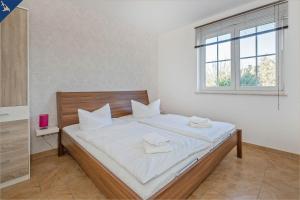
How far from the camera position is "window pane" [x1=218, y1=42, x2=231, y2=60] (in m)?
3.01

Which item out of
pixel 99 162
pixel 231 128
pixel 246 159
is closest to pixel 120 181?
pixel 99 162

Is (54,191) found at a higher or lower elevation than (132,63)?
lower

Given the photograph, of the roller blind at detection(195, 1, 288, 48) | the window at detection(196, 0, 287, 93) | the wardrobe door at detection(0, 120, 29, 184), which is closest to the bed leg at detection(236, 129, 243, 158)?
the window at detection(196, 0, 287, 93)

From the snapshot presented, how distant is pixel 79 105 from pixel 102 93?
1.59 ft

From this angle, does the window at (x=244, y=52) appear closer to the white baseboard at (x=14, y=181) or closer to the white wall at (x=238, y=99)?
the white wall at (x=238, y=99)

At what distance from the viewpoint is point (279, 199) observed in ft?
4.98

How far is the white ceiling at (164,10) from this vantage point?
264 cm

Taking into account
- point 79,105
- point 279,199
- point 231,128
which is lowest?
point 279,199

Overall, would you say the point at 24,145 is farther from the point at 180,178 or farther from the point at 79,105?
the point at 180,178

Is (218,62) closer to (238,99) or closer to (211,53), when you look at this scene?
(211,53)

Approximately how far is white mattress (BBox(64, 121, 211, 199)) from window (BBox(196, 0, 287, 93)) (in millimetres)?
1783

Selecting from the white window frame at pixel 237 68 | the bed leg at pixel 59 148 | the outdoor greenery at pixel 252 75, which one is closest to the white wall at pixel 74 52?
the bed leg at pixel 59 148

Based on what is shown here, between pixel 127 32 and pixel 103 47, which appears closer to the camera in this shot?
pixel 103 47

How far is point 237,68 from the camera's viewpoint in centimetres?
291
